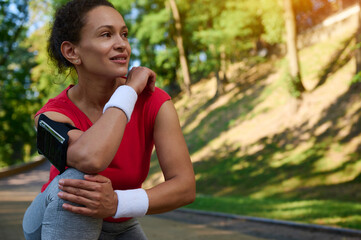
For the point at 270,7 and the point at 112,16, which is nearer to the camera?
the point at 112,16

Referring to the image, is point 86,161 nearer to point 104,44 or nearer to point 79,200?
point 79,200

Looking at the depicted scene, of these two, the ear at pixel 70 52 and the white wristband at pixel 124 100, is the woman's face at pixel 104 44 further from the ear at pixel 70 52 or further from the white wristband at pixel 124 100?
the white wristband at pixel 124 100

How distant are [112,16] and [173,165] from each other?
3.11ft

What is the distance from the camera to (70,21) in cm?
245

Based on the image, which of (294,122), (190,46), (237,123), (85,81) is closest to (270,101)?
(237,123)

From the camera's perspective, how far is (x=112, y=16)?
95.7 inches

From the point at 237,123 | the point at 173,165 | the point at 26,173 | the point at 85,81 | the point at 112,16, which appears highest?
the point at 26,173

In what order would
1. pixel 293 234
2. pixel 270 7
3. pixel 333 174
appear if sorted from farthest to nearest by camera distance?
pixel 270 7, pixel 333 174, pixel 293 234

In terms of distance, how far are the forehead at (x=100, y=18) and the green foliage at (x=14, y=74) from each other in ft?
34.9

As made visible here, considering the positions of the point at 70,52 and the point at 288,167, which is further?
the point at 288,167

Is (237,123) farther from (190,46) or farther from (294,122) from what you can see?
(190,46)

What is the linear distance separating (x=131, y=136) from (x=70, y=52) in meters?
0.66

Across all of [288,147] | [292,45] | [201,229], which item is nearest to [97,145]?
[201,229]

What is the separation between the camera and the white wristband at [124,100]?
2.22m
